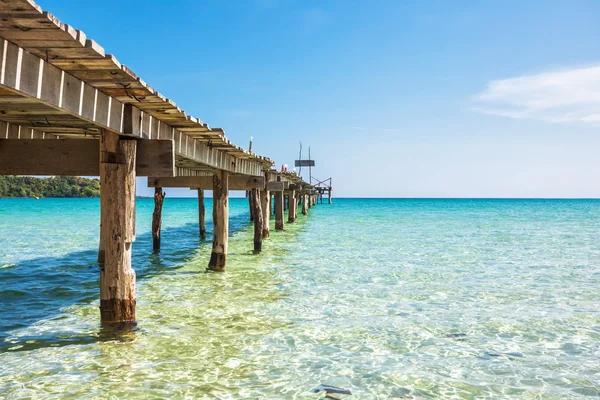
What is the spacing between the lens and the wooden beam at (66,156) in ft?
23.1

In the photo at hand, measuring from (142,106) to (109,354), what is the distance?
3.03 metres

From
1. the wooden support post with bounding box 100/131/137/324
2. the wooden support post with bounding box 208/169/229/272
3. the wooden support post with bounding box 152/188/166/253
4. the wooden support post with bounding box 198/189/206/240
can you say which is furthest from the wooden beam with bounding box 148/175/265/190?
the wooden support post with bounding box 100/131/137/324

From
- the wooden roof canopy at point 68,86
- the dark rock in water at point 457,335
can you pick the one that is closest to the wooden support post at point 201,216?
the wooden roof canopy at point 68,86

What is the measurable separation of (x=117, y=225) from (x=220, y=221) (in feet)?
18.9

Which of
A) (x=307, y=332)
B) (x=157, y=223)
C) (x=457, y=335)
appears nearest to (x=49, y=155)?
(x=307, y=332)

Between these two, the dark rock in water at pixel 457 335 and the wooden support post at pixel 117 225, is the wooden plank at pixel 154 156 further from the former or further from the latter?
the dark rock in water at pixel 457 335

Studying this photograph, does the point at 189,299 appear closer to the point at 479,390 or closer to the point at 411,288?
the point at 411,288

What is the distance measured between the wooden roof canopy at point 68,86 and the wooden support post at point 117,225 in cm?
38

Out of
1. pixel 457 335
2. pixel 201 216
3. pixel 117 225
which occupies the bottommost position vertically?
pixel 457 335

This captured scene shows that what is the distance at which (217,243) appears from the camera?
12586mm

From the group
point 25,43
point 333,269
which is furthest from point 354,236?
point 25,43

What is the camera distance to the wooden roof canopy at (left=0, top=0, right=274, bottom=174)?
3.85 meters

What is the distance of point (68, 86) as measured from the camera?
511 cm

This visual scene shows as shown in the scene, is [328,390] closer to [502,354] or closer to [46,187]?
[502,354]
